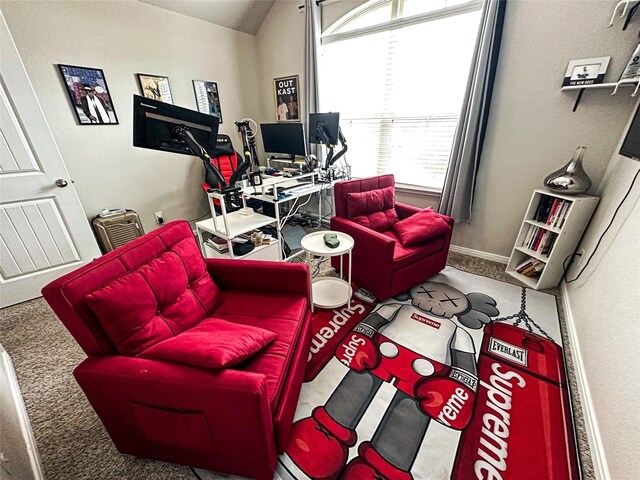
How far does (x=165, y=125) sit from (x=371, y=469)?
2019mm

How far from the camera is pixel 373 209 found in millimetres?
2289

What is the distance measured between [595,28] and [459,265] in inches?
77.3

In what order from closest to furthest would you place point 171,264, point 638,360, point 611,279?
point 638,360 < point 171,264 < point 611,279

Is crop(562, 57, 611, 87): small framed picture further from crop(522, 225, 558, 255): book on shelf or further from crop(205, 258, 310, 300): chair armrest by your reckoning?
crop(205, 258, 310, 300): chair armrest

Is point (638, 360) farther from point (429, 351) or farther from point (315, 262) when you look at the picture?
point (315, 262)

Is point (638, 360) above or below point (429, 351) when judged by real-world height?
above

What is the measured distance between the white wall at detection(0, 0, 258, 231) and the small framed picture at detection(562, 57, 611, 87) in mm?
3557

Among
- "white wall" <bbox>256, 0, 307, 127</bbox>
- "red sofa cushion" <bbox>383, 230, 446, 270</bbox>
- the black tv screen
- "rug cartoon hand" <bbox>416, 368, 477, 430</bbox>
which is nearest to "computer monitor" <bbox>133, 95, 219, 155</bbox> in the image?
"red sofa cushion" <bbox>383, 230, 446, 270</bbox>

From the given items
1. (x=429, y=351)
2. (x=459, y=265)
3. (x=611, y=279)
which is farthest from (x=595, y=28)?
(x=429, y=351)

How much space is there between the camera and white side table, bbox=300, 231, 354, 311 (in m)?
1.78

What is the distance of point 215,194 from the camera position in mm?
1884

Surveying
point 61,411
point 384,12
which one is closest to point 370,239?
point 61,411

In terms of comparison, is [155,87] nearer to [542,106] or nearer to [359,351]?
[359,351]

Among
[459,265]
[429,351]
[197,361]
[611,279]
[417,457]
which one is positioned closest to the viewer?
[197,361]
